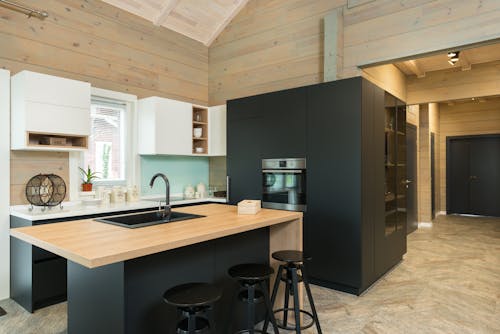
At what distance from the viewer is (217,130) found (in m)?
5.04

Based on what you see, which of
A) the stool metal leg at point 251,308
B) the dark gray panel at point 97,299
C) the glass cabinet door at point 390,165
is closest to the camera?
the dark gray panel at point 97,299

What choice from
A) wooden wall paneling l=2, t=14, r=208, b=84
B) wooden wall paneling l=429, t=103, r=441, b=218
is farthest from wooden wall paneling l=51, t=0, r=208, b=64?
wooden wall paneling l=429, t=103, r=441, b=218

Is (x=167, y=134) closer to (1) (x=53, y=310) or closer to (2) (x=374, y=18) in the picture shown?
(1) (x=53, y=310)

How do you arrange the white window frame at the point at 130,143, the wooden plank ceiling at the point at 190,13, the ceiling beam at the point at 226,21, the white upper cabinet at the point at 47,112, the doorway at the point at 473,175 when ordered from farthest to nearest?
the doorway at the point at 473,175
the ceiling beam at the point at 226,21
the wooden plank ceiling at the point at 190,13
the white window frame at the point at 130,143
the white upper cabinet at the point at 47,112

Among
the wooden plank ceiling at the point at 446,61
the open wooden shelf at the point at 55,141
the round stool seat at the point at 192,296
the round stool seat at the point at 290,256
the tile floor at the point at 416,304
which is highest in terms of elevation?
the wooden plank ceiling at the point at 446,61

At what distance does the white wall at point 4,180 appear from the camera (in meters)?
3.22

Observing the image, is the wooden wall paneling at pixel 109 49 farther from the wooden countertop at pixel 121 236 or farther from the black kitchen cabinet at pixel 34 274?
the wooden countertop at pixel 121 236

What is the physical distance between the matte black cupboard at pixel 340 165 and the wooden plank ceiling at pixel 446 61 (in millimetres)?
1980

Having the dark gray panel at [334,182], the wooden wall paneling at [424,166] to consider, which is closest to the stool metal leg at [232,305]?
the dark gray panel at [334,182]

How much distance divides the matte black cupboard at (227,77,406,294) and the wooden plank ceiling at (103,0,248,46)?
1.92m

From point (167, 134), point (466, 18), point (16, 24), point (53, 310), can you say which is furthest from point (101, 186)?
point (466, 18)

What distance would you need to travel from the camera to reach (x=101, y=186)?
4121mm

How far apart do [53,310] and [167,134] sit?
2359mm

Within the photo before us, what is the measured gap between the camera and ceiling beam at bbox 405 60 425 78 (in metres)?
5.55
